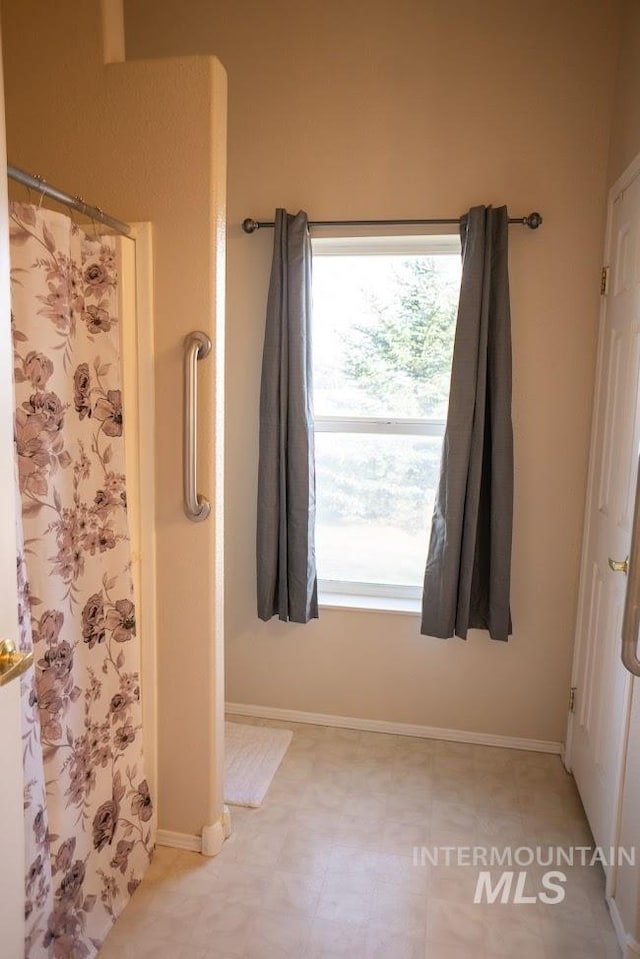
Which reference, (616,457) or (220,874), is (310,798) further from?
(616,457)

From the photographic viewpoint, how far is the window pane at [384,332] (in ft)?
8.02

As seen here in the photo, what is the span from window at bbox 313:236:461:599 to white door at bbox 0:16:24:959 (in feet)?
5.24

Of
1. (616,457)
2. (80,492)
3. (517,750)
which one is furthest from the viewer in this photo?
(517,750)

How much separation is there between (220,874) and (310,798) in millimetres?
428

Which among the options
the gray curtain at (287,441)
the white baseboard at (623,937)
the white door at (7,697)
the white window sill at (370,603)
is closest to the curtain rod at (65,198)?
the white door at (7,697)

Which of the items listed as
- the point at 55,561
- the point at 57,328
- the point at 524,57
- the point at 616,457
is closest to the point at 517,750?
the point at 616,457

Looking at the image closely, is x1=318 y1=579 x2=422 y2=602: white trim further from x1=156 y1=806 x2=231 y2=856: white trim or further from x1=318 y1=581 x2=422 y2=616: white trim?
x1=156 y1=806 x2=231 y2=856: white trim

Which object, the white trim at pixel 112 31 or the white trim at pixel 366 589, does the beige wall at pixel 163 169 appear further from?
the white trim at pixel 366 589

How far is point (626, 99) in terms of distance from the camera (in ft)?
6.49

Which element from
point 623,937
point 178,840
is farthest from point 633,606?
point 178,840

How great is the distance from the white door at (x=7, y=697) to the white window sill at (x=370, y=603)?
1582mm

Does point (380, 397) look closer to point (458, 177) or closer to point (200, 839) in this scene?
point (458, 177)

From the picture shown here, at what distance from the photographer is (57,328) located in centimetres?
142

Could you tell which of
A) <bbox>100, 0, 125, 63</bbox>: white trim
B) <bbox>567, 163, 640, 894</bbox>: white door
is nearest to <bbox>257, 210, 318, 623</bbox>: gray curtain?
<bbox>100, 0, 125, 63</bbox>: white trim
